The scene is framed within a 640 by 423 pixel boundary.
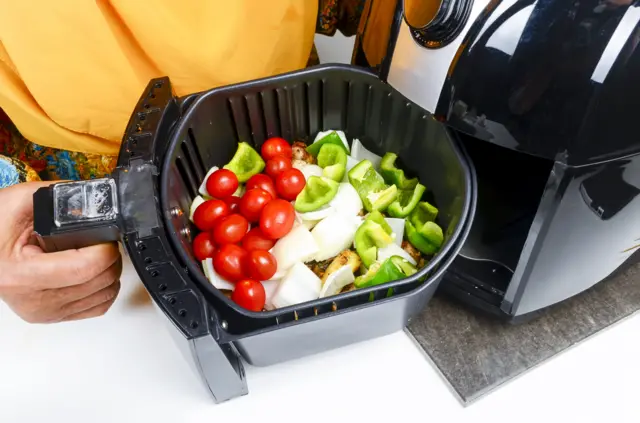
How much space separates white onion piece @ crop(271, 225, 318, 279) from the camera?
64 cm

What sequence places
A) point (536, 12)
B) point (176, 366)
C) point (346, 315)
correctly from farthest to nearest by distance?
point (176, 366) → point (346, 315) → point (536, 12)

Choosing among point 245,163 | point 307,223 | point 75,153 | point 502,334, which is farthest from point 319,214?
point 75,153

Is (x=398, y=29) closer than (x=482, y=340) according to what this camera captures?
Yes

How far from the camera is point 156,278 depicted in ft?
1.55

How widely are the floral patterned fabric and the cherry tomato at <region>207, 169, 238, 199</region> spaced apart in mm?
186

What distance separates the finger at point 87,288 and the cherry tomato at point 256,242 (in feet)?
0.46

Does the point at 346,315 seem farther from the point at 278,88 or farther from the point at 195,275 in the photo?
the point at 278,88

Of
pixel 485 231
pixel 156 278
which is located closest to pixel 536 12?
pixel 485 231

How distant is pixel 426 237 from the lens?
2.12 feet

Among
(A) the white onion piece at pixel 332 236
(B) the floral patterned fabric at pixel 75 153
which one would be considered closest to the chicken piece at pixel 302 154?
(A) the white onion piece at pixel 332 236

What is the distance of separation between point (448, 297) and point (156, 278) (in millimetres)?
368

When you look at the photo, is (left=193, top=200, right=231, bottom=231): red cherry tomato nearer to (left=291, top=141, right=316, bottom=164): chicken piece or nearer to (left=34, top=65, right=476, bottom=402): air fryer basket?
(left=34, top=65, right=476, bottom=402): air fryer basket

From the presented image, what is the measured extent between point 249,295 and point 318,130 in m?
0.27

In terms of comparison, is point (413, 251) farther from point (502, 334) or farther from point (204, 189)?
point (204, 189)
